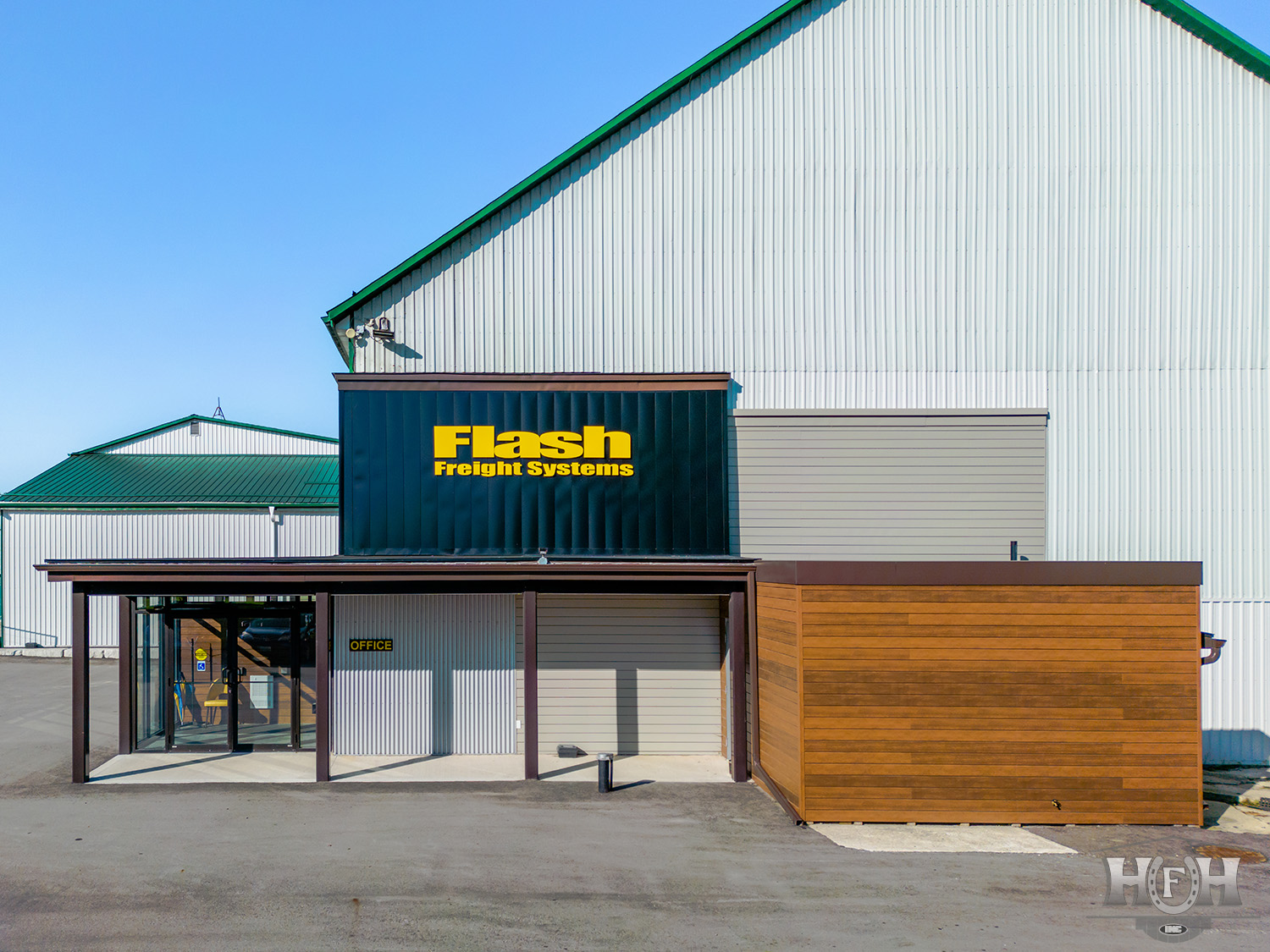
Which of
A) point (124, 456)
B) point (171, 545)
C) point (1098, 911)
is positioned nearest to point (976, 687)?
point (1098, 911)

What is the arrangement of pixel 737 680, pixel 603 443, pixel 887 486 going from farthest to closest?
pixel 887 486, pixel 603 443, pixel 737 680

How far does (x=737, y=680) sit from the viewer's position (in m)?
15.5

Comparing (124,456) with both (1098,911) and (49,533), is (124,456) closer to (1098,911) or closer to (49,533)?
(49,533)

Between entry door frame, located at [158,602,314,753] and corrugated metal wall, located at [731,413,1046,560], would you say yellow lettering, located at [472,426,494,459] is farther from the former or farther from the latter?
corrugated metal wall, located at [731,413,1046,560]

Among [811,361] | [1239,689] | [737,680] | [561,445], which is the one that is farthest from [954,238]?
[1239,689]

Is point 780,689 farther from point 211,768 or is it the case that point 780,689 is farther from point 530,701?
point 211,768

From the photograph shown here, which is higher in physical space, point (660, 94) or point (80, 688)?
point (660, 94)

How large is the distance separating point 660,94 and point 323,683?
12.7 m

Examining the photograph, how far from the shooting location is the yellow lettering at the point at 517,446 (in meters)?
17.2

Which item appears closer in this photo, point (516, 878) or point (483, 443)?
point (516, 878)

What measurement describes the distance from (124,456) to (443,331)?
2329 centimetres

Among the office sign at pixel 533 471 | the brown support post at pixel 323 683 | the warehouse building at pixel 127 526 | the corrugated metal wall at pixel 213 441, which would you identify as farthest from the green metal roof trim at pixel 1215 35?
the corrugated metal wall at pixel 213 441

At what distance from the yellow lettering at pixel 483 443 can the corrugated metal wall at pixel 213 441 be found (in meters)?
21.3

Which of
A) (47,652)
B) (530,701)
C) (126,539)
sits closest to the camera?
(530,701)
